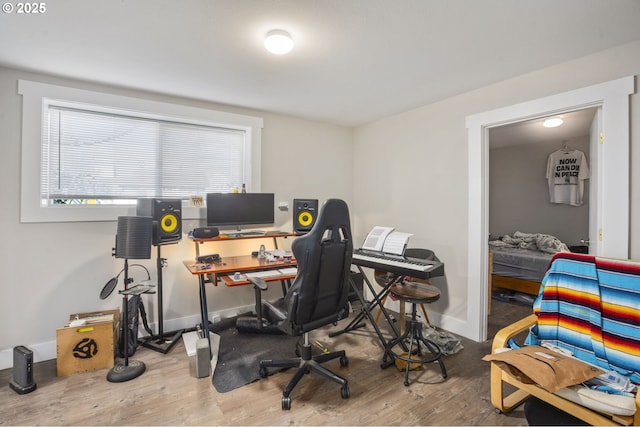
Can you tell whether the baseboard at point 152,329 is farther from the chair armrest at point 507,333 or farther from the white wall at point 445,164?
the chair armrest at point 507,333

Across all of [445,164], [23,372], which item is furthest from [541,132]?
[23,372]

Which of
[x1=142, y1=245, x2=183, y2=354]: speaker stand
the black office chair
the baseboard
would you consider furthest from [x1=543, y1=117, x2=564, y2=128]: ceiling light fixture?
[x1=142, y1=245, x2=183, y2=354]: speaker stand

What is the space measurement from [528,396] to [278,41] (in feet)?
9.08

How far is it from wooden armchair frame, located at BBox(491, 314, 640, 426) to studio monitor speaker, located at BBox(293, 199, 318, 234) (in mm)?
2101

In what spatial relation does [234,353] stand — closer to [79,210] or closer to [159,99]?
[79,210]

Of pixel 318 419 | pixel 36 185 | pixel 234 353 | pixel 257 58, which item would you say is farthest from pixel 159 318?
pixel 257 58

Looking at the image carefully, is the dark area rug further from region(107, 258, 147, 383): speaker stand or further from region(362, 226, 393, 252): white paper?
region(362, 226, 393, 252): white paper

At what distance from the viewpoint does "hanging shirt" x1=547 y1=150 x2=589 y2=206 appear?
442cm

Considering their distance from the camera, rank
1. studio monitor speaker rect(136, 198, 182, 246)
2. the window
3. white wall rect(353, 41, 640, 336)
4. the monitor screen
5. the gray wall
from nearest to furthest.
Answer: white wall rect(353, 41, 640, 336) < the window < studio monitor speaker rect(136, 198, 182, 246) < the monitor screen < the gray wall

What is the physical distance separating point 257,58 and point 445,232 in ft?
7.84

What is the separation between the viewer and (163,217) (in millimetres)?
2635

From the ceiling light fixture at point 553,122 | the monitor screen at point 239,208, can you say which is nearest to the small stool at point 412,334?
the monitor screen at point 239,208

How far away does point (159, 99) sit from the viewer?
2973 millimetres

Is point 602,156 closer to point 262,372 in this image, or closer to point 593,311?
point 593,311
